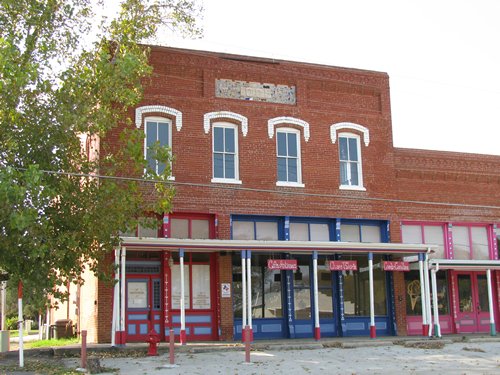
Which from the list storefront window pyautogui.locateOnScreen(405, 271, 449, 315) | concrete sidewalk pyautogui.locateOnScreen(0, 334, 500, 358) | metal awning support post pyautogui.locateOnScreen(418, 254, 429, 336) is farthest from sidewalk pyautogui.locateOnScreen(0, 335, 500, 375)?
storefront window pyautogui.locateOnScreen(405, 271, 449, 315)

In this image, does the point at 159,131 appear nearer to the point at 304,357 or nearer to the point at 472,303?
the point at 304,357

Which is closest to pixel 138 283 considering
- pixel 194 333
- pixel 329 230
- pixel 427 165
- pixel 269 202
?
pixel 194 333

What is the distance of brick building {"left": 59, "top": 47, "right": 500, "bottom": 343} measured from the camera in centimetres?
2264

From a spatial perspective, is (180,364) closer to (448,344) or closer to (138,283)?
(138,283)

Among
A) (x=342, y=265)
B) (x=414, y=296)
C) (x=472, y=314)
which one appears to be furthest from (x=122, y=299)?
(x=472, y=314)

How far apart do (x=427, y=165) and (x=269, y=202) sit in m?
7.14

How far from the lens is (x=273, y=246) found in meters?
22.3

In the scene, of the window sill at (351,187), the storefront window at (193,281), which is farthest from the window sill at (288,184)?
the storefront window at (193,281)

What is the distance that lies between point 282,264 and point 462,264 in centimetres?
748

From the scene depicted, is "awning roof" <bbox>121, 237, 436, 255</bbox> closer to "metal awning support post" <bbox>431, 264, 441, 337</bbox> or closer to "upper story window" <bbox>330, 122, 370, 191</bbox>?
"metal awning support post" <bbox>431, 264, 441, 337</bbox>

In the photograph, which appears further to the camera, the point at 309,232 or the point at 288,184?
the point at 309,232

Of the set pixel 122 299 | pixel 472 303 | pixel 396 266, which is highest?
pixel 396 266

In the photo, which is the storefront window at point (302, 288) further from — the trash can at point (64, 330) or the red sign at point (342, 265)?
the trash can at point (64, 330)

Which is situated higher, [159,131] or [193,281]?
[159,131]
